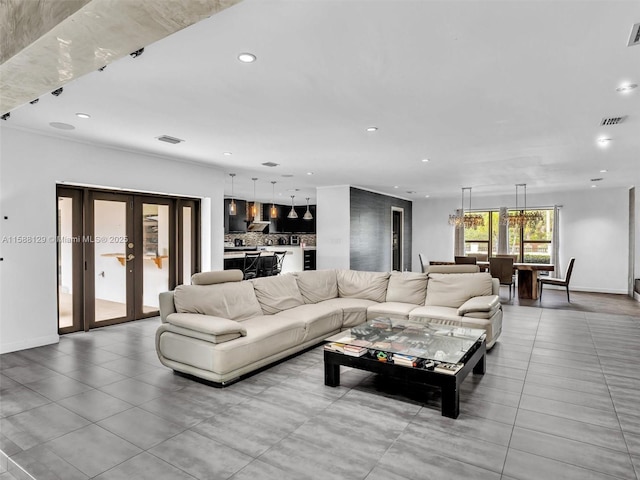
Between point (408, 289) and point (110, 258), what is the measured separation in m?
4.51

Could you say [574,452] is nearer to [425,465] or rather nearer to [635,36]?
[425,465]

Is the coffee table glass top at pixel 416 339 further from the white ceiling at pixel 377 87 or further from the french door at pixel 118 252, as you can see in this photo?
the french door at pixel 118 252

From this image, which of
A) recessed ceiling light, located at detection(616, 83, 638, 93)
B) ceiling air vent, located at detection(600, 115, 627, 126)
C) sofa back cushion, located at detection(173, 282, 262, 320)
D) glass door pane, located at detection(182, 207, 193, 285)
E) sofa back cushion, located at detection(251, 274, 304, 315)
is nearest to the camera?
recessed ceiling light, located at detection(616, 83, 638, 93)

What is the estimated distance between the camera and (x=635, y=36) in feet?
7.67

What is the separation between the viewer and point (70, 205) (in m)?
5.21

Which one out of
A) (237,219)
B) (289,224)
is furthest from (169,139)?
(289,224)

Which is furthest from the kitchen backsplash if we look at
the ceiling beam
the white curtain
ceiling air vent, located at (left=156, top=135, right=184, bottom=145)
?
the ceiling beam

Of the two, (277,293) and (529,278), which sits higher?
(277,293)

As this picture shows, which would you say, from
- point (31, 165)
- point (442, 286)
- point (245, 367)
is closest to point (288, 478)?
point (245, 367)

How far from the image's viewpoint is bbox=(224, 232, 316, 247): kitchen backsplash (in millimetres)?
11734

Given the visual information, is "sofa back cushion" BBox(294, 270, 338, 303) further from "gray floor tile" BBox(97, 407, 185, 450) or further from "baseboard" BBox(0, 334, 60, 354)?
"baseboard" BBox(0, 334, 60, 354)

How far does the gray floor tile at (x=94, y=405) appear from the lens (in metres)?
2.82

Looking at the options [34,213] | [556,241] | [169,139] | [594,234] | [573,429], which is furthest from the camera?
[556,241]

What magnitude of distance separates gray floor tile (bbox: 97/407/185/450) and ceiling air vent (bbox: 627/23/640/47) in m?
3.90
